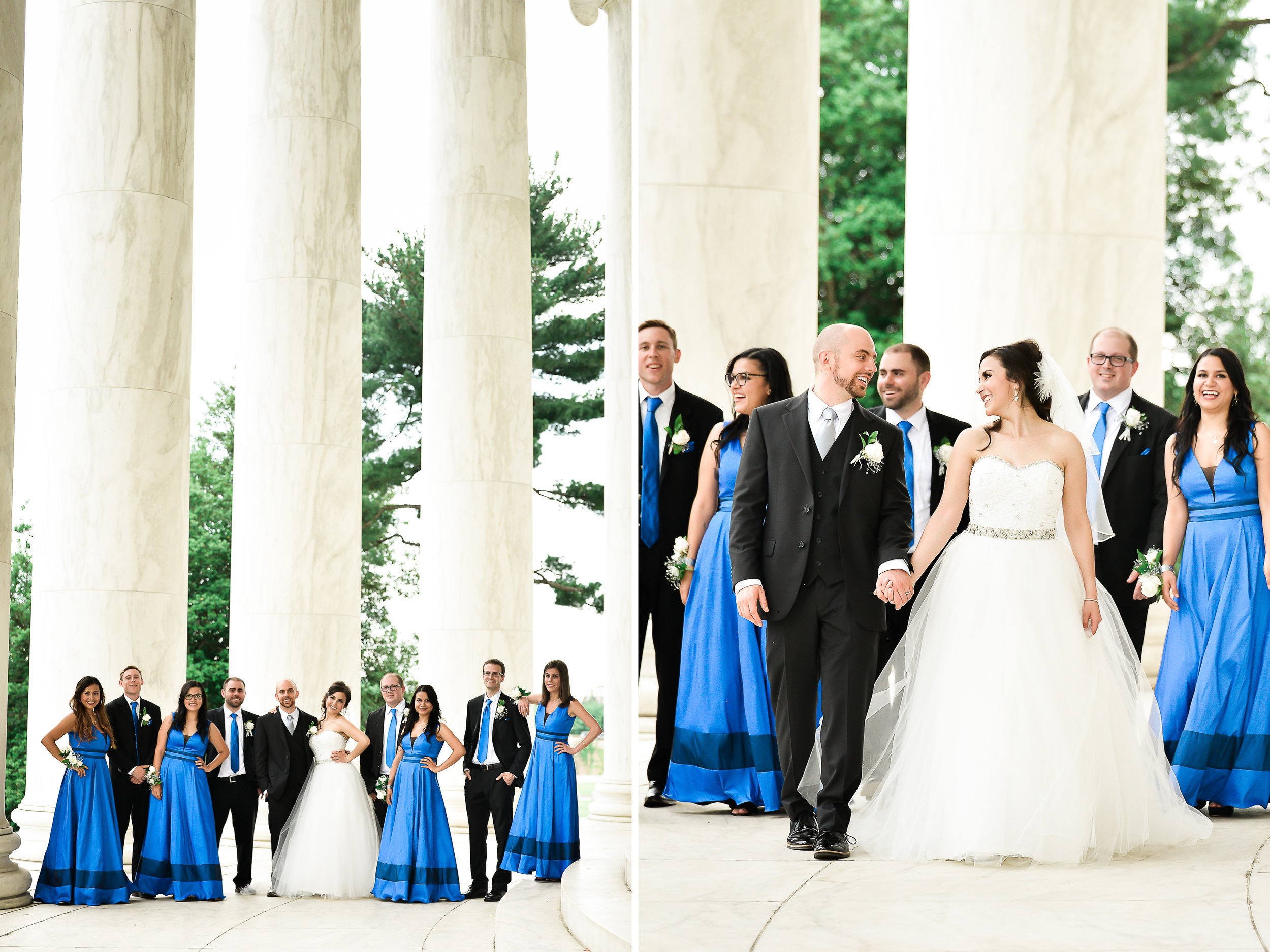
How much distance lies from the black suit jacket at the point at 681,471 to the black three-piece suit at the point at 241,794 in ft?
289

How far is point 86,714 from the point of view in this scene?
463 feet

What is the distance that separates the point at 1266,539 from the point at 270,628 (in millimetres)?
143429

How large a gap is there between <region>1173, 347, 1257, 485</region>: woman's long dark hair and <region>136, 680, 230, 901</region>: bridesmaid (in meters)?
109

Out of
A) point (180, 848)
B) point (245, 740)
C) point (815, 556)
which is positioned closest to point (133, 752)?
point (180, 848)

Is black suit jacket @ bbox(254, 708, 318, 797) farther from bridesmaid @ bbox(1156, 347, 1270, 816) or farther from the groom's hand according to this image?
bridesmaid @ bbox(1156, 347, 1270, 816)

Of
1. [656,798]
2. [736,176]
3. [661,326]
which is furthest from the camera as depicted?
[736,176]

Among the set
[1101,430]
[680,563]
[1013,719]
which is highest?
[1101,430]

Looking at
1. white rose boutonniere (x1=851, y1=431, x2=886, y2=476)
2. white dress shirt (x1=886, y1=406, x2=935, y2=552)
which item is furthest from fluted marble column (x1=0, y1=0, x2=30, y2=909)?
white rose boutonniere (x1=851, y1=431, x2=886, y2=476)

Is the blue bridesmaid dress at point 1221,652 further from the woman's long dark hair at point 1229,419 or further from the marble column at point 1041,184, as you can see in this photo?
the marble column at point 1041,184

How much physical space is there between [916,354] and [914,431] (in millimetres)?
4297

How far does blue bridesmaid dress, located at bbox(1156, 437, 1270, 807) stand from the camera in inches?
2653

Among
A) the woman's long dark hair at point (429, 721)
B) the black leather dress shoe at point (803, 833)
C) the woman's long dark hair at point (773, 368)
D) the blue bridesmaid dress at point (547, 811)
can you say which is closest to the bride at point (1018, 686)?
the black leather dress shoe at point (803, 833)

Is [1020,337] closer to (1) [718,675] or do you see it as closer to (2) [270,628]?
(1) [718,675]

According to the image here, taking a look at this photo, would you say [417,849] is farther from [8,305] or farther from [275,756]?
[8,305]
